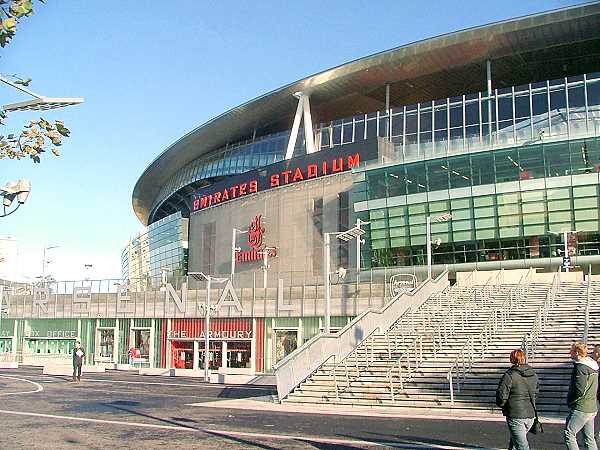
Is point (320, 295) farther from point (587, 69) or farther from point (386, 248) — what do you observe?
point (587, 69)

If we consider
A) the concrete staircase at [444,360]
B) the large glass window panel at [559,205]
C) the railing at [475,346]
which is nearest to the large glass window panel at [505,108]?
the large glass window panel at [559,205]

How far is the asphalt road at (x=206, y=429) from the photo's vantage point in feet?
41.9

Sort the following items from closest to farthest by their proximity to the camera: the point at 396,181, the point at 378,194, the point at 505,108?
the point at 396,181 → the point at 378,194 → the point at 505,108

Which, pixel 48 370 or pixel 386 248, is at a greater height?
pixel 386 248

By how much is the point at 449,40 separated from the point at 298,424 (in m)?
43.4

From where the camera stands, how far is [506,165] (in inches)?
1818

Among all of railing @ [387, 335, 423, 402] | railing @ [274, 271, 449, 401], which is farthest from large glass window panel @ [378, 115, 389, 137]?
railing @ [387, 335, 423, 402]

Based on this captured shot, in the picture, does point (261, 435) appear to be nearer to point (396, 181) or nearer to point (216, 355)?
point (216, 355)

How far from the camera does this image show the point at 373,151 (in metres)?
52.9

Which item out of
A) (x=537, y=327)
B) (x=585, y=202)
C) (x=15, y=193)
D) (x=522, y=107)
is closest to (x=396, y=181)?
(x=522, y=107)

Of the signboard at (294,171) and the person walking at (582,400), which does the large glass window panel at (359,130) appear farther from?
the person walking at (582,400)

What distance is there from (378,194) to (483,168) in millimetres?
7928

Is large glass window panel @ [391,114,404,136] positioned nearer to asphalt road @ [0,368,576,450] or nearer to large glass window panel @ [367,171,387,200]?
large glass window panel @ [367,171,387,200]

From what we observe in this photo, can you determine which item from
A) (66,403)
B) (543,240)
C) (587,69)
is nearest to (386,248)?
(543,240)
